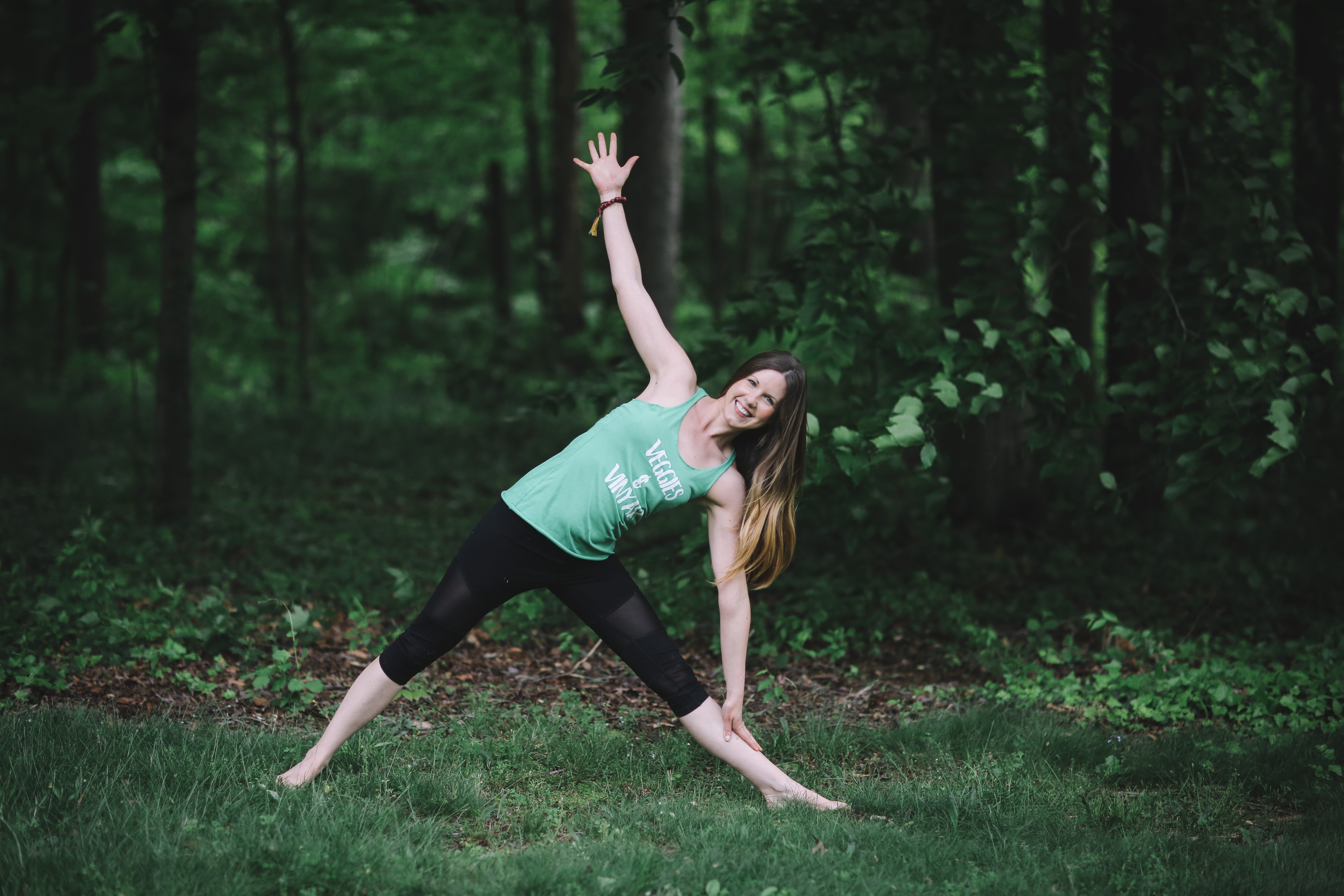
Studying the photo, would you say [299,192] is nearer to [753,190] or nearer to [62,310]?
[62,310]

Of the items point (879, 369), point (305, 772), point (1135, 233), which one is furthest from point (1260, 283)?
point (305, 772)

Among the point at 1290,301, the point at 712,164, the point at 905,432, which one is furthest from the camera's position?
the point at 712,164

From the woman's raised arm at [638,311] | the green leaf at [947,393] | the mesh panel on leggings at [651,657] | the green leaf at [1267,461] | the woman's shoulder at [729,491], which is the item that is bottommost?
the mesh panel on leggings at [651,657]

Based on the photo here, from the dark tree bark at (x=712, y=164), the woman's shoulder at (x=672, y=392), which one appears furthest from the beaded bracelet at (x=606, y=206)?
the dark tree bark at (x=712, y=164)

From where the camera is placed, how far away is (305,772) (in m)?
3.74

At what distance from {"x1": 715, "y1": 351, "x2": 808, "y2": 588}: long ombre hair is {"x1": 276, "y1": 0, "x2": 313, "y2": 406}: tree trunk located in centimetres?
926

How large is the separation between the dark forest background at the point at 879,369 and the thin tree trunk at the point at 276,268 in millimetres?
1386

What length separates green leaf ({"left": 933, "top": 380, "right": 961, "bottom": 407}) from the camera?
15.3 feet

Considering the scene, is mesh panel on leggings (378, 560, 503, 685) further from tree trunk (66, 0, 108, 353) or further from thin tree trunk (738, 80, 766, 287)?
thin tree trunk (738, 80, 766, 287)

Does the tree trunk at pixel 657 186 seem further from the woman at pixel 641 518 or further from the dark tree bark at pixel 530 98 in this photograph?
the woman at pixel 641 518

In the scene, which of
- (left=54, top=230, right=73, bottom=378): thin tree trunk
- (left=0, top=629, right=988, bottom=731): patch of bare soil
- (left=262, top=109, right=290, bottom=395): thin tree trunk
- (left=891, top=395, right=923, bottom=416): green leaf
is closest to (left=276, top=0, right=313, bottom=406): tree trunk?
(left=262, top=109, right=290, bottom=395): thin tree trunk

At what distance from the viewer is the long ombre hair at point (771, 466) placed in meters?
3.61

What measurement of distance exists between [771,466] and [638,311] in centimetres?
73

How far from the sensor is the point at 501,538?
12.0ft
